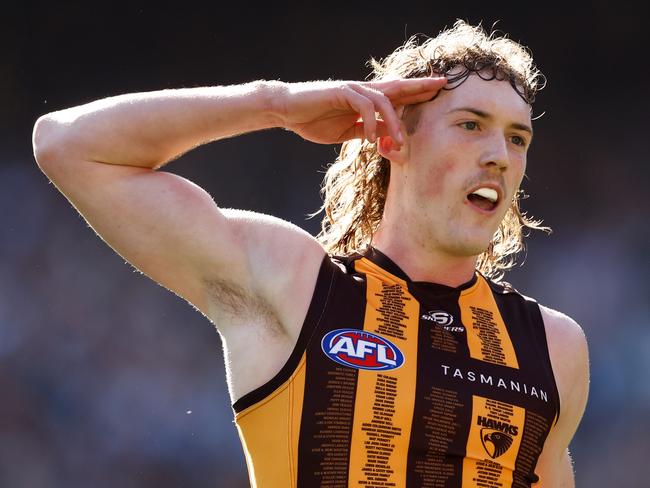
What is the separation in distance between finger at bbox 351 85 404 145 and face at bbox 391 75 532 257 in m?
0.33

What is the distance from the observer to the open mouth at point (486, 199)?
3.34 metres

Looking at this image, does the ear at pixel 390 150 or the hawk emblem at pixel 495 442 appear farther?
the ear at pixel 390 150

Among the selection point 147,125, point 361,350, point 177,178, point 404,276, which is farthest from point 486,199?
point 147,125

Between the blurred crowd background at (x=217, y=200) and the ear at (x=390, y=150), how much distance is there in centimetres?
410

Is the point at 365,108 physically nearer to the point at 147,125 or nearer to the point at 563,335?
the point at 147,125

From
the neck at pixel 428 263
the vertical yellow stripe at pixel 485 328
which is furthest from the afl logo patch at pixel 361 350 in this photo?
the neck at pixel 428 263

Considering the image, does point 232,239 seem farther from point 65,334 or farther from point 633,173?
point 633,173

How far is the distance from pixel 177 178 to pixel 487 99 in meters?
1.05

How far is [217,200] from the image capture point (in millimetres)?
7898

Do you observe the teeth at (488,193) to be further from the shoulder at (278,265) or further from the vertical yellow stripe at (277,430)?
the vertical yellow stripe at (277,430)

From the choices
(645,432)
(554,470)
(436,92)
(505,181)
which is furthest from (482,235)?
(645,432)

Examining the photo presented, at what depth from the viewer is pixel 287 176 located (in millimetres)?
8008

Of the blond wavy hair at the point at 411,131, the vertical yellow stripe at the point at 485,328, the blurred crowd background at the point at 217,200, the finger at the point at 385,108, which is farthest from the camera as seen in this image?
the blurred crowd background at the point at 217,200

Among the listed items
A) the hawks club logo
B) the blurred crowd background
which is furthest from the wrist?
the blurred crowd background
